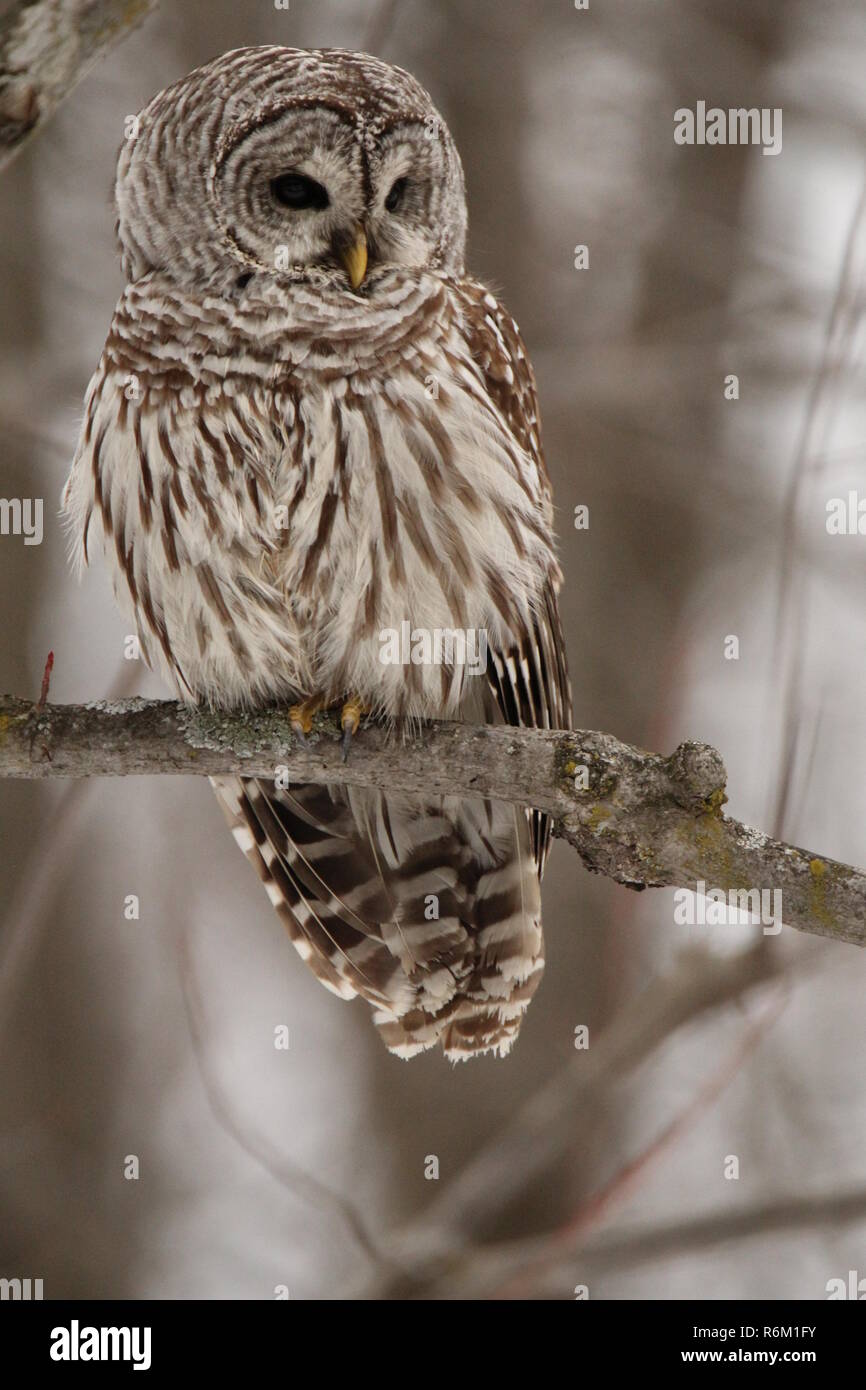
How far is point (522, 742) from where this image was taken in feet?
9.16

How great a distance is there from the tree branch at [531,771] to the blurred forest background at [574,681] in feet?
4.03

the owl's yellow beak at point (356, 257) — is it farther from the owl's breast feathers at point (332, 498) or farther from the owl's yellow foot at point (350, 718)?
the owl's yellow foot at point (350, 718)

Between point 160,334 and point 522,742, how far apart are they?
4.30ft

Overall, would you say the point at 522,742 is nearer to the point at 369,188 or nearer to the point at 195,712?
the point at 195,712

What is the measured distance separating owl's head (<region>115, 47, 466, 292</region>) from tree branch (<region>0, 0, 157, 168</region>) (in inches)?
16.7

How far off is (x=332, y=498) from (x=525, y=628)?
0.62m

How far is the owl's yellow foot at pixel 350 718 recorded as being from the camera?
3.07 m

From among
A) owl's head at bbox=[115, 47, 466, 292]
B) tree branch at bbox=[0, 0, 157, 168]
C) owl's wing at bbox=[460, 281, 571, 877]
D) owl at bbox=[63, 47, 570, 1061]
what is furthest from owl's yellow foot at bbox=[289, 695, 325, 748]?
tree branch at bbox=[0, 0, 157, 168]

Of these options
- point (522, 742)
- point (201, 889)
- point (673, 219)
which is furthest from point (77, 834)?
point (673, 219)

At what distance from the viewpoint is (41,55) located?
102 inches

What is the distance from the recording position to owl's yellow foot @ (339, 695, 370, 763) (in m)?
3.07

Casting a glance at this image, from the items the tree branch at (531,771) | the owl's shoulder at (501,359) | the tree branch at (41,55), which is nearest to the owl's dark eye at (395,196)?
the owl's shoulder at (501,359)

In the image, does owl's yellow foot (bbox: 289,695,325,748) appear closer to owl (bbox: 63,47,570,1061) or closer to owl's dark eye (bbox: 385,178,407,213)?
owl (bbox: 63,47,570,1061)

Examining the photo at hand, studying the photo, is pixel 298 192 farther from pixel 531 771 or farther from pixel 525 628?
pixel 531 771
